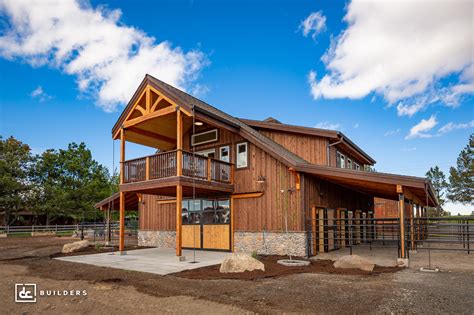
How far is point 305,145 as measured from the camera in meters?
15.3

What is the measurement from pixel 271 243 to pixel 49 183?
34302 mm

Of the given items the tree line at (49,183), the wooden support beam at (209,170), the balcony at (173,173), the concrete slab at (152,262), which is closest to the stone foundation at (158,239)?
the balcony at (173,173)

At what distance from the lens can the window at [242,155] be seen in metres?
14.2

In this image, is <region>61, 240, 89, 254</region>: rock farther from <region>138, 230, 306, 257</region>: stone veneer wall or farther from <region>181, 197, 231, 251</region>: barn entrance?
<region>138, 230, 306, 257</region>: stone veneer wall

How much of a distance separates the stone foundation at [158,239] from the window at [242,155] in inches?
193

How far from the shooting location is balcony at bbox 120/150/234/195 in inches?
478

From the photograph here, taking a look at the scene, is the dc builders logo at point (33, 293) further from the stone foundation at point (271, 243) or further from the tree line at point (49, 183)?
the tree line at point (49, 183)

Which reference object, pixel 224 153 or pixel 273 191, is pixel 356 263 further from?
pixel 224 153

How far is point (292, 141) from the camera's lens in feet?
51.5

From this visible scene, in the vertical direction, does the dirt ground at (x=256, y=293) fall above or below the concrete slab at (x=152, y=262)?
above

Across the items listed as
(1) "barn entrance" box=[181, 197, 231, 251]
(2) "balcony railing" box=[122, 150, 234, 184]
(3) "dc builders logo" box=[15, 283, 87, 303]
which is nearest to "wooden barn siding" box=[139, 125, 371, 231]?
(1) "barn entrance" box=[181, 197, 231, 251]

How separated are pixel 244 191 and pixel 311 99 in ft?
61.9

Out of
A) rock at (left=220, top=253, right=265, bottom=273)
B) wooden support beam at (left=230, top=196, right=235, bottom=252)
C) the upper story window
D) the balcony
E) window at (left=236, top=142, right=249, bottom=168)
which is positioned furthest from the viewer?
the upper story window

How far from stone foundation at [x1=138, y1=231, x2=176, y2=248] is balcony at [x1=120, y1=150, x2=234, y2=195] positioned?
3127 millimetres
